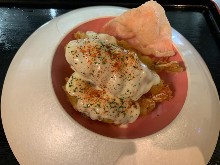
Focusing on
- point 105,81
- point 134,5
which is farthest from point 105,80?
point 134,5

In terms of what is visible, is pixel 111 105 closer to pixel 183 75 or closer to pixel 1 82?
pixel 183 75

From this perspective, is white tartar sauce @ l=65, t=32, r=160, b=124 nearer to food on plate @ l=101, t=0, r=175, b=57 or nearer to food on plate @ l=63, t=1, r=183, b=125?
food on plate @ l=63, t=1, r=183, b=125

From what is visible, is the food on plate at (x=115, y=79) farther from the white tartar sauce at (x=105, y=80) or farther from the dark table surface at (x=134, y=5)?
the dark table surface at (x=134, y=5)

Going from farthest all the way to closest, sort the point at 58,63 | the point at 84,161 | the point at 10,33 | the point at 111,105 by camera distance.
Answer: the point at 10,33, the point at 58,63, the point at 111,105, the point at 84,161

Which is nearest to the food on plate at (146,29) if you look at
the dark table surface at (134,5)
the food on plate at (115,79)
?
the food on plate at (115,79)

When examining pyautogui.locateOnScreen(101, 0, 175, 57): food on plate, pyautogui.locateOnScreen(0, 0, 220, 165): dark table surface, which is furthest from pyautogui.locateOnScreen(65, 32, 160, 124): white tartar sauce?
pyautogui.locateOnScreen(0, 0, 220, 165): dark table surface

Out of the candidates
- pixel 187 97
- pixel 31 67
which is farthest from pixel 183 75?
pixel 31 67

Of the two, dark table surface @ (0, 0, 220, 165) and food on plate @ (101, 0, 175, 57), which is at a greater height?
food on plate @ (101, 0, 175, 57)
